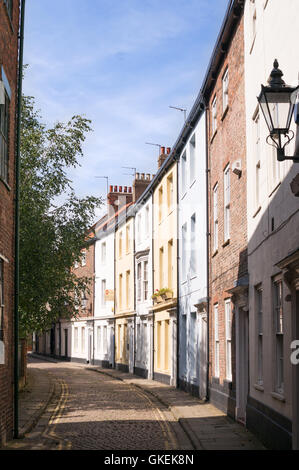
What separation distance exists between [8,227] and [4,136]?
64.8 inches

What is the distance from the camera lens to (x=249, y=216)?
1390 centimetres

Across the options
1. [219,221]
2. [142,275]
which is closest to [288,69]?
[219,221]

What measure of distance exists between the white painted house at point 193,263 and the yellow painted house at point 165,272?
0.97 meters

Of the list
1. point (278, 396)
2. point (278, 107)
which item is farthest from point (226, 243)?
point (278, 107)

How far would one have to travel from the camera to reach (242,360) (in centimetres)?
1482

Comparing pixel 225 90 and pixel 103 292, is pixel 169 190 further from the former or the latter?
pixel 103 292

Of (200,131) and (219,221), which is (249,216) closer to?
(219,221)

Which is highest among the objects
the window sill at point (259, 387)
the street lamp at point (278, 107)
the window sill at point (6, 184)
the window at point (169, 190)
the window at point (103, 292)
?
the window at point (169, 190)

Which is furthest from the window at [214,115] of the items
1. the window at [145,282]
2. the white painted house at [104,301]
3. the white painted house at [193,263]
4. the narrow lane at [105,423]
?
the white painted house at [104,301]

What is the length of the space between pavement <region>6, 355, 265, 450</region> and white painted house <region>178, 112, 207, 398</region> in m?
1.06

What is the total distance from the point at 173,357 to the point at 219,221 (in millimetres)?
9138

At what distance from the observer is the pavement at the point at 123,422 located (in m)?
11.8

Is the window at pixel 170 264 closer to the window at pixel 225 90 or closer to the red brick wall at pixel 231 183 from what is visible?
the red brick wall at pixel 231 183

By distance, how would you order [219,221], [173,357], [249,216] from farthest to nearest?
[173,357], [219,221], [249,216]
